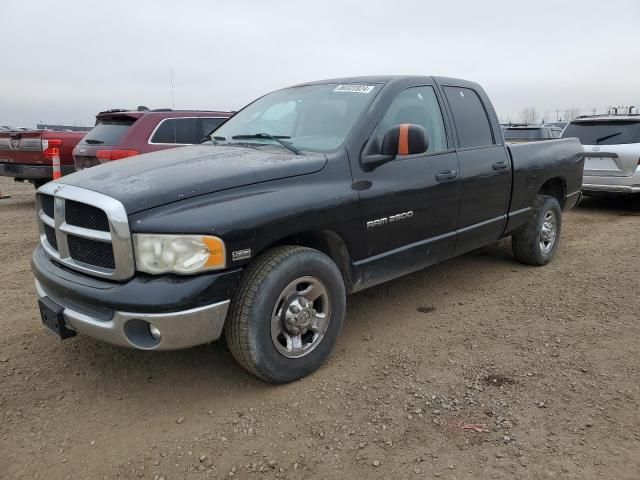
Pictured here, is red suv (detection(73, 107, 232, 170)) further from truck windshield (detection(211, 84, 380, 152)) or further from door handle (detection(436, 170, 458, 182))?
door handle (detection(436, 170, 458, 182))

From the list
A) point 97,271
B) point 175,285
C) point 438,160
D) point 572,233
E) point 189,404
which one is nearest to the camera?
point 175,285

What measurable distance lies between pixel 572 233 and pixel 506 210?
10.2 ft

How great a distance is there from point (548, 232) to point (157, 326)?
14.6 ft

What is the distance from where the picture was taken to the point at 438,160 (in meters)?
3.97

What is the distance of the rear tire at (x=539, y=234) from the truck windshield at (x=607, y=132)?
401 cm

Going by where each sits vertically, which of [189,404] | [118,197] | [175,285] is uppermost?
[118,197]

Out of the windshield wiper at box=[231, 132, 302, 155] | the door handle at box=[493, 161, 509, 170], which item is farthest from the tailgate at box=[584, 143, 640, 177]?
the windshield wiper at box=[231, 132, 302, 155]

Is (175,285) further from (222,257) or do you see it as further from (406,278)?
(406,278)

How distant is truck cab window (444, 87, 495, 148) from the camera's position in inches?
170

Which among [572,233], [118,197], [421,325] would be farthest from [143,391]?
[572,233]

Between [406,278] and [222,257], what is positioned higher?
[222,257]

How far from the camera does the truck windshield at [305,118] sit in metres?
3.55

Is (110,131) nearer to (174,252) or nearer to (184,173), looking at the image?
(184,173)

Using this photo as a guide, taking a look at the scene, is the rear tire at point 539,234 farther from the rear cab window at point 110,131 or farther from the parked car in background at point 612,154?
the rear cab window at point 110,131
